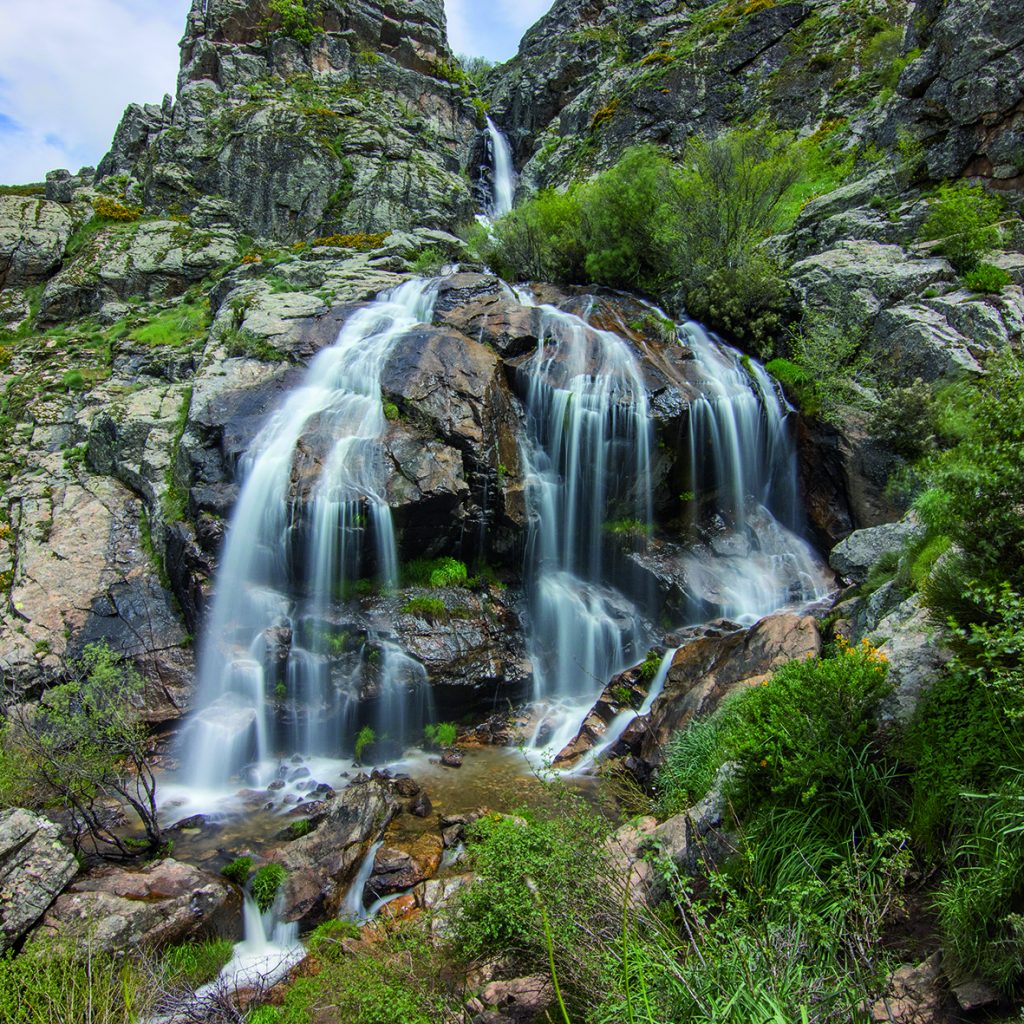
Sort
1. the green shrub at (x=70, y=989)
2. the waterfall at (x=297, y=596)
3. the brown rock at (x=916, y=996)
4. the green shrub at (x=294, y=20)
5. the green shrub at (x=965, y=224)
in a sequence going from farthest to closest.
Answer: the green shrub at (x=294, y=20)
the green shrub at (x=965, y=224)
the waterfall at (x=297, y=596)
the green shrub at (x=70, y=989)
the brown rock at (x=916, y=996)

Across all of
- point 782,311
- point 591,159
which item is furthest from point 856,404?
point 591,159

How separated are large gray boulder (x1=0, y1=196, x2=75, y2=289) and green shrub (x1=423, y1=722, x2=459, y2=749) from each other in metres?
32.3

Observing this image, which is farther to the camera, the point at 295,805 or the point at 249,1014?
the point at 295,805

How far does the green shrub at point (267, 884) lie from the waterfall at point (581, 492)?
24.7ft

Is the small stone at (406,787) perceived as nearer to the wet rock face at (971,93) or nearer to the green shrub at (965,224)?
the green shrub at (965,224)

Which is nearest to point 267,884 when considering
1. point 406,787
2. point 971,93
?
point 406,787

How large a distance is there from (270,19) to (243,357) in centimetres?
3681

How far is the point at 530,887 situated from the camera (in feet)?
14.3

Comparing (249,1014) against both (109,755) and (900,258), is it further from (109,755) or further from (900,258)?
(900,258)

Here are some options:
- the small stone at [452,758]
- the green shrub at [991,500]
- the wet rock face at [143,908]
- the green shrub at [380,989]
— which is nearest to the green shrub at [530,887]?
the green shrub at [380,989]

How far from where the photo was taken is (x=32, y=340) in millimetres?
25219

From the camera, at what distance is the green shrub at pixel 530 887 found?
4.28 m

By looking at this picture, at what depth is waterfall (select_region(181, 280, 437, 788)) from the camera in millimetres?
12477

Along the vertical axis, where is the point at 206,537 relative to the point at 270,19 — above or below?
below
